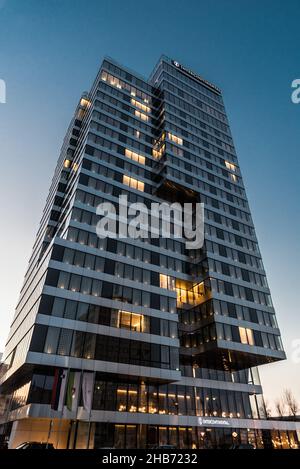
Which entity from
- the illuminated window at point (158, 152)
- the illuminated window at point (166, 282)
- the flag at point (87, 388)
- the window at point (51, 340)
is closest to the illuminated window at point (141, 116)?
the illuminated window at point (158, 152)

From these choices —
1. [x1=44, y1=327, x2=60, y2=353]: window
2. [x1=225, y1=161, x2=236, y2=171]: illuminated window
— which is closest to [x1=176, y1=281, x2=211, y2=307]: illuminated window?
[x1=44, y1=327, x2=60, y2=353]: window

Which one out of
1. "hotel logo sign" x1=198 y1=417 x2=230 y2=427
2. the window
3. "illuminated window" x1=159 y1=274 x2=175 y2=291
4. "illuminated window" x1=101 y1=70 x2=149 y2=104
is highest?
"illuminated window" x1=101 y1=70 x2=149 y2=104

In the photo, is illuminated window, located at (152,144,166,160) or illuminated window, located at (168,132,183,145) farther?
illuminated window, located at (168,132,183,145)

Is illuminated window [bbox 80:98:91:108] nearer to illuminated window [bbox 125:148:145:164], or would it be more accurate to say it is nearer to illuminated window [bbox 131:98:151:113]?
illuminated window [bbox 131:98:151:113]

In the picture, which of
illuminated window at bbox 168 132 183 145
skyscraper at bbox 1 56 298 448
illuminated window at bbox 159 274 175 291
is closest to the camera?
skyscraper at bbox 1 56 298 448

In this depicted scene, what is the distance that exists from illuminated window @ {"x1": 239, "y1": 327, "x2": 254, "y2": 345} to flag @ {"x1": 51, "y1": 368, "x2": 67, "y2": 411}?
30806 millimetres

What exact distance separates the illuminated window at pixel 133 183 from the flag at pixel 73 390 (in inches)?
1444

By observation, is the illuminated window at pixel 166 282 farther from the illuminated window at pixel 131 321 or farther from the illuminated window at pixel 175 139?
the illuminated window at pixel 175 139

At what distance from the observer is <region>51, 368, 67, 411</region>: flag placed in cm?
2996

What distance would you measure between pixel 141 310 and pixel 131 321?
2.46 m

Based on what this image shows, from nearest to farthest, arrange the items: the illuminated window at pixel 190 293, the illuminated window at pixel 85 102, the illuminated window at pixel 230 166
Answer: the illuminated window at pixel 190 293
the illuminated window at pixel 230 166
the illuminated window at pixel 85 102

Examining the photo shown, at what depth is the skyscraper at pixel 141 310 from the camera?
121ft
